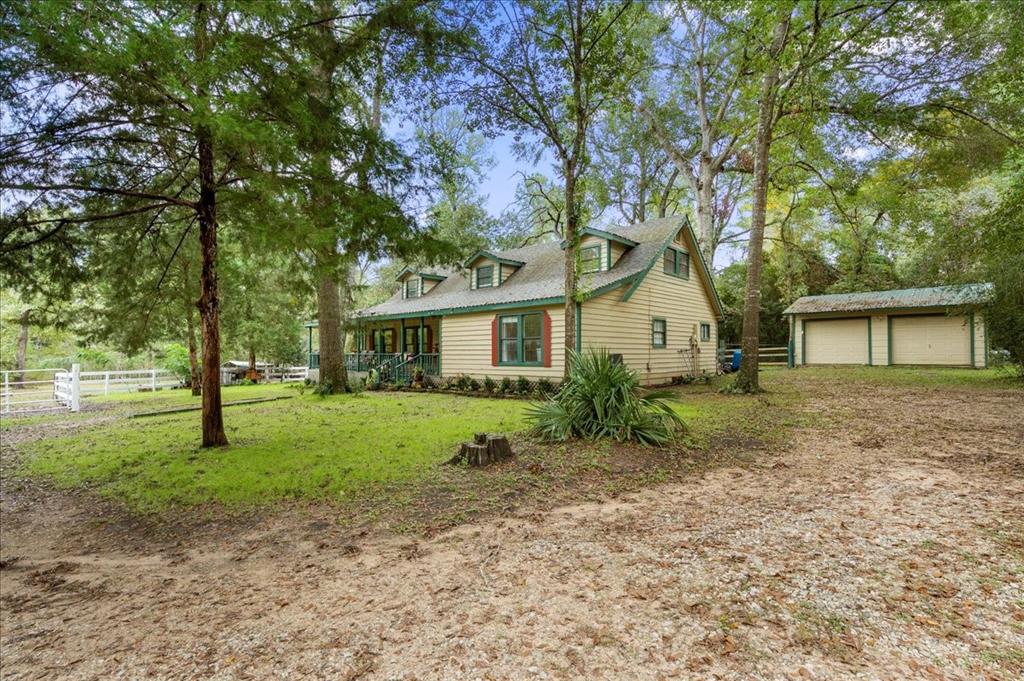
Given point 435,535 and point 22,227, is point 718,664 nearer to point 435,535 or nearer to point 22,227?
point 435,535

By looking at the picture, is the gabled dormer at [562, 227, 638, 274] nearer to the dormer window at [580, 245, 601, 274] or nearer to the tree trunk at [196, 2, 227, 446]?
the dormer window at [580, 245, 601, 274]

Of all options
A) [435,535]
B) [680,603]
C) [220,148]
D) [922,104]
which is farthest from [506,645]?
[922,104]

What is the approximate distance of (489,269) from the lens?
17031 millimetres

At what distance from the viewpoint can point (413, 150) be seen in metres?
6.67

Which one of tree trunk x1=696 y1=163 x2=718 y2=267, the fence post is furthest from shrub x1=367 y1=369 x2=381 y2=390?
tree trunk x1=696 y1=163 x2=718 y2=267

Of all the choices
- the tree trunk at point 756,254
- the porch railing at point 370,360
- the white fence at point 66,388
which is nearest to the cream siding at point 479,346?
the porch railing at point 370,360

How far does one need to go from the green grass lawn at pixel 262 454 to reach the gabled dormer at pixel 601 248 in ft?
19.5

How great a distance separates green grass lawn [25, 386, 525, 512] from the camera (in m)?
5.61

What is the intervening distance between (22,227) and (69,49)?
3152 mm

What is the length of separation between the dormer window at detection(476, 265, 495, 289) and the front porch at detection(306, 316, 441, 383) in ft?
7.32

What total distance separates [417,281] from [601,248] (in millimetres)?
8480

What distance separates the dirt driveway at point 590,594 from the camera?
2.36m

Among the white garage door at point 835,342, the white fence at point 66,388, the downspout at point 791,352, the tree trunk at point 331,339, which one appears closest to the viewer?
the white fence at point 66,388

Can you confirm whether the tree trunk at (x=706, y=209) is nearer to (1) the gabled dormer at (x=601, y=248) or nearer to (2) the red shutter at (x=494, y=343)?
(1) the gabled dormer at (x=601, y=248)
